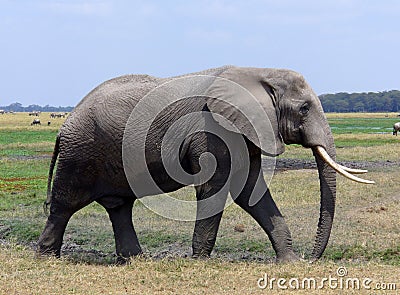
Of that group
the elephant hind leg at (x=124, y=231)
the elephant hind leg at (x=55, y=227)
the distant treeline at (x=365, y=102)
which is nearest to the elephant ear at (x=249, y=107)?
the elephant hind leg at (x=124, y=231)

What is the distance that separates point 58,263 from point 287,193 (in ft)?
24.6

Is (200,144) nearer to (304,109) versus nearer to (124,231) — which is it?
(304,109)

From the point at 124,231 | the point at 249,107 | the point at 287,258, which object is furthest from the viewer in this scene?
the point at 124,231

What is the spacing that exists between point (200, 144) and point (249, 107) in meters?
0.71

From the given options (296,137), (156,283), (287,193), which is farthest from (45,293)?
(287,193)

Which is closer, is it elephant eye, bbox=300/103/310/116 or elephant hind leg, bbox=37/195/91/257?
elephant eye, bbox=300/103/310/116

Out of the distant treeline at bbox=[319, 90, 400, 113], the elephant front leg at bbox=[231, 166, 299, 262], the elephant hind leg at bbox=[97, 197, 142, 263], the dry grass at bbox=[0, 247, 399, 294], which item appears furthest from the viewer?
the distant treeline at bbox=[319, 90, 400, 113]

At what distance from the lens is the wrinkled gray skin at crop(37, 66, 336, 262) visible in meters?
7.82

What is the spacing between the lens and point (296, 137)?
7980 millimetres

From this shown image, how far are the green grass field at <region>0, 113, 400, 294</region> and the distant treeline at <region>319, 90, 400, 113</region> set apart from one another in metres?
148

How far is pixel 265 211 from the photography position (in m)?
8.19

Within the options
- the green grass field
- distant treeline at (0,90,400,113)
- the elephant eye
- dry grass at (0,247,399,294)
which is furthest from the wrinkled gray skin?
distant treeline at (0,90,400,113)

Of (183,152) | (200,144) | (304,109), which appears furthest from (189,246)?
(304,109)

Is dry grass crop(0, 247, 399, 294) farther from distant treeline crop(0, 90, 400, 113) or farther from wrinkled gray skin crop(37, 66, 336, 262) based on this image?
distant treeline crop(0, 90, 400, 113)
